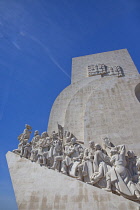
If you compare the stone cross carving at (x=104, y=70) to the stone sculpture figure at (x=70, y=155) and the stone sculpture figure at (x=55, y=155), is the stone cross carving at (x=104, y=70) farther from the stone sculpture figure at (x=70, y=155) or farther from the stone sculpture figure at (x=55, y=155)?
the stone sculpture figure at (x=55, y=155)

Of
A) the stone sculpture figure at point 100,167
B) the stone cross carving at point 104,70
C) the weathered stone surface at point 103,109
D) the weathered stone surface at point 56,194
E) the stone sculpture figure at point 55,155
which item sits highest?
the stone cross carving at point 104,70

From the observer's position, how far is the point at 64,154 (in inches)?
251

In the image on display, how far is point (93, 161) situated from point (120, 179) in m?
1.15

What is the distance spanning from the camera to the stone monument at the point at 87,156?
461cm

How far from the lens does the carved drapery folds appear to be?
4.73m

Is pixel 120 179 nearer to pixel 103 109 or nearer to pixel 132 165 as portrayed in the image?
pixel 132 165

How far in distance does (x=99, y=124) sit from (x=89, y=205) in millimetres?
3698

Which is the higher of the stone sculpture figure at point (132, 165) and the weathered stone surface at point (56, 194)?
the stone sculpture figure at point (132, 165)

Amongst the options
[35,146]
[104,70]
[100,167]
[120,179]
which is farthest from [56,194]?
[104,70]

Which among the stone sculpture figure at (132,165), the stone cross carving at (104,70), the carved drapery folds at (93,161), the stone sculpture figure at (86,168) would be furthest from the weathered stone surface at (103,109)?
the stone sculpture figure at (86,168)

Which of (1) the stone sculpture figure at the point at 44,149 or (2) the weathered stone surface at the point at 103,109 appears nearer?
(1) the stone sculpture figure at the point at 44,149

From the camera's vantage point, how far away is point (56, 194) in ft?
15.8

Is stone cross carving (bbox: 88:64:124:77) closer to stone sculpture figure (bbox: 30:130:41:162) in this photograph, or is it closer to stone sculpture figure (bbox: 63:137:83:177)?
stone sculpture figure (bbox: 30:130:41:162)

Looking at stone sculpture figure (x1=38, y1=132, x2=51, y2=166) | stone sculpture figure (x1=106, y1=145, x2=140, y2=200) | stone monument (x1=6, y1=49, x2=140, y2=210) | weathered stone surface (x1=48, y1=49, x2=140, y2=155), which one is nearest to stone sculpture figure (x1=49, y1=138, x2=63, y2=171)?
stone monument (x1=6, y1=49, x2=140, y2=210)
